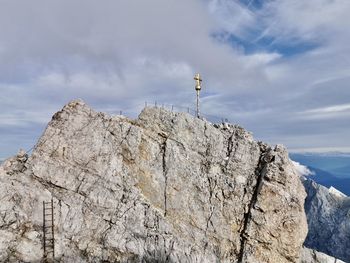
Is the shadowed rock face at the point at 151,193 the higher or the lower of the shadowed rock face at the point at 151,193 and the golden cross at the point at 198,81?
the lower

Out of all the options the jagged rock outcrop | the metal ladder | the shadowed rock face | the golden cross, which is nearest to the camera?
the metal ladder

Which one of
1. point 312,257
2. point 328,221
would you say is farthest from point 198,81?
point 328,221

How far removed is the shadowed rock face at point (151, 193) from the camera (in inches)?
2185

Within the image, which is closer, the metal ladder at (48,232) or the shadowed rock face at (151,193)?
the metal ladder at (48,232)

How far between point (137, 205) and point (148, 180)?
413cm

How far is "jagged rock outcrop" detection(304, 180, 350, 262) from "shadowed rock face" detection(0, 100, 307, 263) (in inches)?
4500

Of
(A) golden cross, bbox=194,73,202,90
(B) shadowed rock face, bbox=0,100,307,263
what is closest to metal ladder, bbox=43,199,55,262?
(B) shadowed rock face, bbox=0,100,307,263

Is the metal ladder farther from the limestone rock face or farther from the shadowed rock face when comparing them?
the limestone rock face

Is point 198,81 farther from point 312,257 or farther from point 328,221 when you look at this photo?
point 328,221

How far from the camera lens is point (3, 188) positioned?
54.8 metres

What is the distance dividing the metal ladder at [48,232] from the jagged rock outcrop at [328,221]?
5342 inches

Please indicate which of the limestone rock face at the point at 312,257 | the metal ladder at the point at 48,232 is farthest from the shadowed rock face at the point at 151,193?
the limestone rock face at the point at 312,257

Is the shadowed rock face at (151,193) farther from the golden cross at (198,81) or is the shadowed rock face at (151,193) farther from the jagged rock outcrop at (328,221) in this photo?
the jagged rock outcrop at (328,221)

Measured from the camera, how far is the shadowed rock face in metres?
55.5
